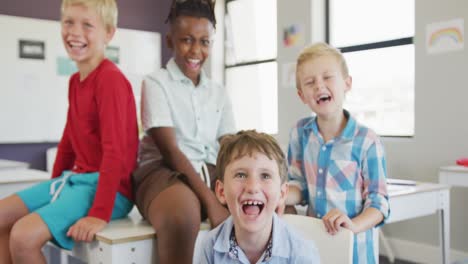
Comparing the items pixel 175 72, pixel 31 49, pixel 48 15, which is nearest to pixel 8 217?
pixel 175 72

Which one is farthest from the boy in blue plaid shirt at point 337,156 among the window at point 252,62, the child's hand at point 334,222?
the window at point 252,62

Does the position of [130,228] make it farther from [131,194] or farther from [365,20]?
[365,20]

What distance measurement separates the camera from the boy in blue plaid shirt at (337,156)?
153 centimetres

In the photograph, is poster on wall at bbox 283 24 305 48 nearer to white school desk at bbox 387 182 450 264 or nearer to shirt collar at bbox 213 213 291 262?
white school desk at bbox 387 182 450 264

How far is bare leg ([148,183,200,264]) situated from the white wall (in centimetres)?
253

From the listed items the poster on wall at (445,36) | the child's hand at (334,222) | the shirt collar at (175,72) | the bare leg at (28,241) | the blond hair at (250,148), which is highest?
the poster on wall at (445,36)

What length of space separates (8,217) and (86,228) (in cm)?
34

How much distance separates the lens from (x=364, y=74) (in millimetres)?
4305

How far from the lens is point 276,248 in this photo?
1155 mm

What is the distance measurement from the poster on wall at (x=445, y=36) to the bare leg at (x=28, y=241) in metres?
2.98

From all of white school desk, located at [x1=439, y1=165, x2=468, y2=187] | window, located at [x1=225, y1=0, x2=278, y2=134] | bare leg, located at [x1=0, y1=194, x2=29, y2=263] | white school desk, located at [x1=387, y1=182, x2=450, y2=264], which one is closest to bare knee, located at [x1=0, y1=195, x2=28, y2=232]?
bare leg, located at [x1=0, y1=194, x2=29, y2=263]

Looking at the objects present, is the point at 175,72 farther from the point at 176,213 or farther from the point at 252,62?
the point at 252,62

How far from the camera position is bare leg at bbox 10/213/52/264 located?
4.91ft

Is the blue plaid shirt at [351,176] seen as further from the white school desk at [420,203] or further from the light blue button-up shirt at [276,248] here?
the white school desk at [420,203]
